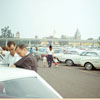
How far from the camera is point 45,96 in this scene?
186cm

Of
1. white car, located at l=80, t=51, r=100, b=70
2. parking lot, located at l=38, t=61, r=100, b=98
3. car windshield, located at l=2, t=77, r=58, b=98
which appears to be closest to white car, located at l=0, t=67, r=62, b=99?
car windshield, located at l=2, t=77, r=58, b=98

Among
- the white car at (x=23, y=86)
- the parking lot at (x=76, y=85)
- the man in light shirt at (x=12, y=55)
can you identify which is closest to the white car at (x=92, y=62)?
the parking lot at (x=76, y=85)

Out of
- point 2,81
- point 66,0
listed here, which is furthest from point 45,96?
point 66,0

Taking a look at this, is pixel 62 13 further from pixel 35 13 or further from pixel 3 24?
pixel 3 24

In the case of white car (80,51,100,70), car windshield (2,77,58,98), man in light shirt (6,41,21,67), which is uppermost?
man in light shirt (6,41,21,67)

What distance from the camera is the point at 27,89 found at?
193 cm

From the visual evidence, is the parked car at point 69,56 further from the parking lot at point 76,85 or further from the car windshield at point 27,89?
the car windshield at point 27,89

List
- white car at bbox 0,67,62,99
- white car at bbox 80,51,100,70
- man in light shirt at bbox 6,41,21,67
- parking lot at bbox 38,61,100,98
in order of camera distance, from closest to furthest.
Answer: white car at bbox 0,67,62,99, man in light shirt at bbox 6,41,21,67, parking lot at bbox 38,61,100,98, white car at bbox 80,51,100,70

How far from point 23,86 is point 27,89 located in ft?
0.18

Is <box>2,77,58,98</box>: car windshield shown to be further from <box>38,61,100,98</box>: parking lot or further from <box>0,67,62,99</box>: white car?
<box>38,61,100,98</box>: parking lot

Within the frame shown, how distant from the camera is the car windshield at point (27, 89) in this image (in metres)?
1.83

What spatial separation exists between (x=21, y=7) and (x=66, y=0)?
164cm

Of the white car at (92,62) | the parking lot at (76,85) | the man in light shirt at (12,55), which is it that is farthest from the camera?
the white car at (92,62)

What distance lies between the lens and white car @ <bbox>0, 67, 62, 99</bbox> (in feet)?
5.97
